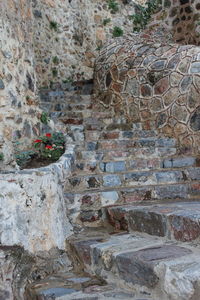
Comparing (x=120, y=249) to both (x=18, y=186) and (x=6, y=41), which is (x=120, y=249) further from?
(x=6, y=41)

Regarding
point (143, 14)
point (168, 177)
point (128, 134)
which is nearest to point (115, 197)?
point (168, 177)

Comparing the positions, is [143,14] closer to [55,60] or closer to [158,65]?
[55,60]

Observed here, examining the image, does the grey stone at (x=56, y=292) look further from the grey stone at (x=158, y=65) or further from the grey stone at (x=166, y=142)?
the grey stone at (x=158, y=65)

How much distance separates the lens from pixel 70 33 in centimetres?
959

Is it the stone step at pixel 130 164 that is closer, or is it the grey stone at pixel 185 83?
the stone step at pixel 130 164

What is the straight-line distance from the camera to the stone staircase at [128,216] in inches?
89.7

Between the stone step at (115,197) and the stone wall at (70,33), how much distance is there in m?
5.43

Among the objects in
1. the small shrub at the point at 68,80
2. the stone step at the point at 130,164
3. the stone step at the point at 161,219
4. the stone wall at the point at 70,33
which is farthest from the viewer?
the small shrub at the point at 68,80

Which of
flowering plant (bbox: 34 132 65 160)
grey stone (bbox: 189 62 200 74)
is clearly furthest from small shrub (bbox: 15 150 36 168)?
grey stone (bbox: 189 62 200 74)

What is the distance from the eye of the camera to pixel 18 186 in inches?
107

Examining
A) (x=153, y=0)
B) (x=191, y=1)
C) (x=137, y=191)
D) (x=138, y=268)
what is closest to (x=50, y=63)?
(x=153, y=0)

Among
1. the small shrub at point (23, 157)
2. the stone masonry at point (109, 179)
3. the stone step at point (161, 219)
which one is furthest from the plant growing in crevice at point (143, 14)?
the stone step at point (161, 219)

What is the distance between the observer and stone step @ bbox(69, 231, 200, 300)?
2.04 metres

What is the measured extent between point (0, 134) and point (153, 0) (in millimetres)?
6040
